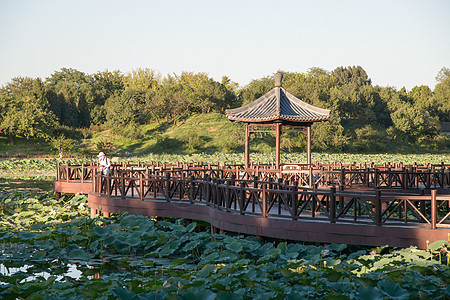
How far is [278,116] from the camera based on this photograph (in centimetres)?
1884

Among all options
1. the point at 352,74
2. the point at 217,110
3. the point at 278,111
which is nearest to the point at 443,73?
the point at 352,74

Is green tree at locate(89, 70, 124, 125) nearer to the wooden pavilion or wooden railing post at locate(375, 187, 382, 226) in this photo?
the wooden pavilion

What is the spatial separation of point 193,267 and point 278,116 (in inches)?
415

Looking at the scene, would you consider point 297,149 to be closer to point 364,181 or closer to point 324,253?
point 364,181

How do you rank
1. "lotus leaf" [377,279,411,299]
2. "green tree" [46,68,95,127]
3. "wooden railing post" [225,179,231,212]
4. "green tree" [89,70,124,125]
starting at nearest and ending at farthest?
"lotus leaf" [377,279,411,299] < "wooden railing post" [225,179,231,212] < "green tree" [46,68,95,127] < "green tree" [89,70,124,125]

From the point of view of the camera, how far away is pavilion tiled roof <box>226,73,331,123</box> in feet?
63.2

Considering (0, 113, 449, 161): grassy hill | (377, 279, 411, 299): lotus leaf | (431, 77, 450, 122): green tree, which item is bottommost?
(377, 279, 411, 299): lotus leaf

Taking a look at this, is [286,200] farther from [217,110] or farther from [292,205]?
[217,110]

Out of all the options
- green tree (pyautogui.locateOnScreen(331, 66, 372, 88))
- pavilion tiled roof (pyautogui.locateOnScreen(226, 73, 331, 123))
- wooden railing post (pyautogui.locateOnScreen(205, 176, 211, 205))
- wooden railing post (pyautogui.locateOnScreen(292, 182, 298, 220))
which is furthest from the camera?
green tree (pyautogui.locateOnScreen(331, 66, 372, 88))

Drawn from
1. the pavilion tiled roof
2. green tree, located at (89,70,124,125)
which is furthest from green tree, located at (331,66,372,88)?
the pavilion tiled roof

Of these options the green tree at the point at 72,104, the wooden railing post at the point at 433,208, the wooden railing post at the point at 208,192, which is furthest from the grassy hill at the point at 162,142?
the wooden railing post at the point at 433,208

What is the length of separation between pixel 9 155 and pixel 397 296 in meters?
46.6

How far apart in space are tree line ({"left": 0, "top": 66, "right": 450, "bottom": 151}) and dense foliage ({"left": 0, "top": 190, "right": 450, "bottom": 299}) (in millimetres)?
41997

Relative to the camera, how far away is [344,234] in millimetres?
10234
